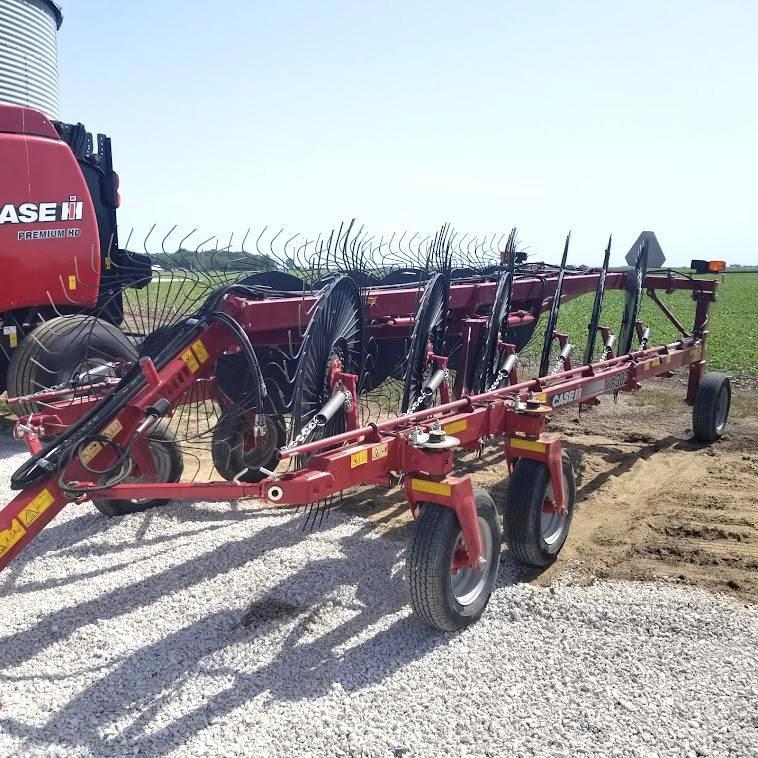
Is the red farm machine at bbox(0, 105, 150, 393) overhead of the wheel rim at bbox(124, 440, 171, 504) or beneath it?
overhead

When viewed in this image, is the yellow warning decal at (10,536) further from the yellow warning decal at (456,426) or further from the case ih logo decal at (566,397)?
the case ih logo decal at (566,397)

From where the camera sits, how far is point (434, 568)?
11.1 ft

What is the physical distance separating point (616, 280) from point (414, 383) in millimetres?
3287

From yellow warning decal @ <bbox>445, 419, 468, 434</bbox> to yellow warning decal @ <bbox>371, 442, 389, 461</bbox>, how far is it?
47 cm

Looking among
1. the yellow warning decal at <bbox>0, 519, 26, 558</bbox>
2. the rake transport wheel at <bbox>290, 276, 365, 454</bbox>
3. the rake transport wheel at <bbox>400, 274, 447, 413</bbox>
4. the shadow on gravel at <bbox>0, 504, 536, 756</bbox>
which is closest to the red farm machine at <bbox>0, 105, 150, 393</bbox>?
the rake transport wheel at <bbox>290, 276, 365, 454</bbox>

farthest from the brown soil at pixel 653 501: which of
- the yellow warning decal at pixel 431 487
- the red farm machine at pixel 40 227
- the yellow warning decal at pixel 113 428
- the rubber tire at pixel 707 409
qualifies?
the red farm machine at pixel 40 227

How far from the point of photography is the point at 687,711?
3031 millimetres

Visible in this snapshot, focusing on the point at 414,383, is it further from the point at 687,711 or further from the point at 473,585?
the point at 687,711

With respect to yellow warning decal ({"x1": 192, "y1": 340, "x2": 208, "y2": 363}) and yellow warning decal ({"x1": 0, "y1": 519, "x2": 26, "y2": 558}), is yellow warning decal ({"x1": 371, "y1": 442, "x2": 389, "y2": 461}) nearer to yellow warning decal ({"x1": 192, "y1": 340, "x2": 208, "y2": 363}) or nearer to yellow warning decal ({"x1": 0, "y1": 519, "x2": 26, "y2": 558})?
yellow warning decal ({"x1": 192, "y1": 340, "x2": 208, "y2": 363})

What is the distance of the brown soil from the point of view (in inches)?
174

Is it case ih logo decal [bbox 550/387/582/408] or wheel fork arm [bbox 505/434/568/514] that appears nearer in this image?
wheel fork arm [bbox 505/434/568/514]

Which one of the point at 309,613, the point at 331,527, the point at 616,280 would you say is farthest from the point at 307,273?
the point at 616,280

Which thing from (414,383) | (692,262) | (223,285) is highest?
(692,262)

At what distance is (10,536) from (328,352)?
1.85 metres
